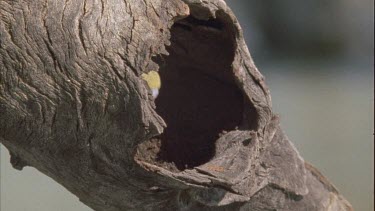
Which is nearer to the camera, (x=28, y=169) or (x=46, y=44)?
(x=46, y=44)

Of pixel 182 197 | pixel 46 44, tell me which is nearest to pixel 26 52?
pixel 46 44

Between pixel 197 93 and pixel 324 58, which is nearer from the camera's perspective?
pixel 197 93

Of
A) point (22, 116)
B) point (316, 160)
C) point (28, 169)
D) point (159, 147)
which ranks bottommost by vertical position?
point (316, 160)

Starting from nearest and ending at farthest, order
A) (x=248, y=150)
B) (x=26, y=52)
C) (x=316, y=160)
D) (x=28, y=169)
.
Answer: (x=26, y=52) < (x=248, y=150) < (x=28, y=169) < (x=316, y=160)

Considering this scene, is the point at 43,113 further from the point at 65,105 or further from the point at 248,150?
the point at 248,150

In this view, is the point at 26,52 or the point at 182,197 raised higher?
the point at 26,52

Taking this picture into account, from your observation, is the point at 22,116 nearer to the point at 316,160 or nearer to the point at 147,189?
the point at 147,189

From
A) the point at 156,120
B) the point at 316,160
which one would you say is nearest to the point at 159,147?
the point at 156,120

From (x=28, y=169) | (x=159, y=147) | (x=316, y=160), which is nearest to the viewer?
(x=159, y=147)
